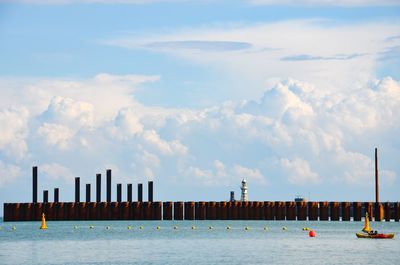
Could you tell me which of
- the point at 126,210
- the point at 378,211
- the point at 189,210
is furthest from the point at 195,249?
the point at 126,210

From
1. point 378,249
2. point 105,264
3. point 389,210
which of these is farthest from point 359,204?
point 105,264

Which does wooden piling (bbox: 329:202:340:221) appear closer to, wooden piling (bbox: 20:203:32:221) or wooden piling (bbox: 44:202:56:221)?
wooden piling (bbox: 44:202:56:221)

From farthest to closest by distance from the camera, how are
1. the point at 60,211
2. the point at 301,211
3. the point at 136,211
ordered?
the point at 60,211, the point at 136,211, the point at 301,211

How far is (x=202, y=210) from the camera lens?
126 metres

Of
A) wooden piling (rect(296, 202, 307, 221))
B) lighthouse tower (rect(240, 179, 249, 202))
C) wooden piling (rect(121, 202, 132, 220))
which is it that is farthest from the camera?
lighthouse tower (rect(240, 179, 249, 202))

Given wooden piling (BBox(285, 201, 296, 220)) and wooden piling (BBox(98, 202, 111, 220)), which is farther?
wooden piling (BBox(98, 202, 111, 220))

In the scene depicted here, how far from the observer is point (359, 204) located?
12169 centimetres

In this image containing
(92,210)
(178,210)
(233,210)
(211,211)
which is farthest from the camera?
(92,210)

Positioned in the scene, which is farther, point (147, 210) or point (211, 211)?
point (147, 210)

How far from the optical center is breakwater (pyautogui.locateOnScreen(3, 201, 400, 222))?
401 feet

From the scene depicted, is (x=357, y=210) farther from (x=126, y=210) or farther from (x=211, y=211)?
(x=126, y=210)

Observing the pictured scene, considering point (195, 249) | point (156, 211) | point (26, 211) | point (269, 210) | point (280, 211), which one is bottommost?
point (195, 249)

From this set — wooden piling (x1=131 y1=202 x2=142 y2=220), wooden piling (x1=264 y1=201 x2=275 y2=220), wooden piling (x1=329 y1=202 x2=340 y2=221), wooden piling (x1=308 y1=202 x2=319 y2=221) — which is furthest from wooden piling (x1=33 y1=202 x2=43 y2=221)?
wooden piling (x1=329 y1=202 x2=340 y2=221)

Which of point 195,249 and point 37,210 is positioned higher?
point 37,210
